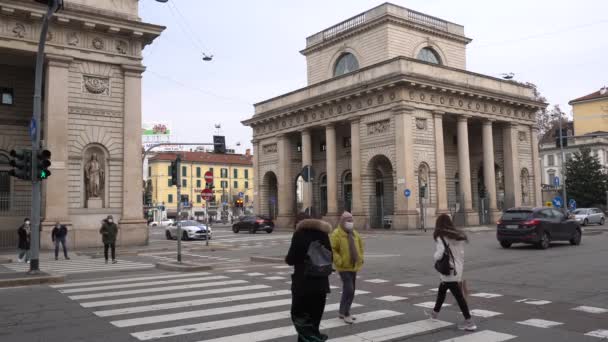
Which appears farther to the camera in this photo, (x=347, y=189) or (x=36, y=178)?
(x=347, y=189)

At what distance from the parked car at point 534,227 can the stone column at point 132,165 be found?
16676 mm

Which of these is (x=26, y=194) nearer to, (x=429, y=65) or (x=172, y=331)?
(x=172, y=331)

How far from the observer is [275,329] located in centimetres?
737

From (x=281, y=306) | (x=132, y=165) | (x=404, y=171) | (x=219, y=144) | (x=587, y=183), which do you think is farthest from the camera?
(x=587, y=183)

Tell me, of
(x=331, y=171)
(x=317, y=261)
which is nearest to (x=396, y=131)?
(x=331, y=171)

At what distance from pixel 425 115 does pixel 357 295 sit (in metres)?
29.4

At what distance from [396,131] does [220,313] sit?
98.0ft

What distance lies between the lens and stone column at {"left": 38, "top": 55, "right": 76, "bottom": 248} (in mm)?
23703

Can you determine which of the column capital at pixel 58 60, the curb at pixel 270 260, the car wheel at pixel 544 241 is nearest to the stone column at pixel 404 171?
the car wheel at pixel 544 241

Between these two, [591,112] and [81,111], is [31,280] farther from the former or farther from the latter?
[591,112]

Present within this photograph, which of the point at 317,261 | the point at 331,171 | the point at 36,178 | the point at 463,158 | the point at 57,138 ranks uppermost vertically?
the point at 463,158

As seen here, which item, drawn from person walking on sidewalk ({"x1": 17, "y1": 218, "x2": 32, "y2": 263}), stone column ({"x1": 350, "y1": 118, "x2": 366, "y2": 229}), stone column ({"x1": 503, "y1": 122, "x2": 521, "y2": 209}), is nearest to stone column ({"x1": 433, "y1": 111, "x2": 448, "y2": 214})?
stone column ({"x1": 350, "y1": 118, "x2": 366, "y2": 229})

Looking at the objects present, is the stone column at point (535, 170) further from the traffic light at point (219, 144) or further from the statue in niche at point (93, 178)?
the statue in niche at point (93, 178)

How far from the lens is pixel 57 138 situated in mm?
24156
